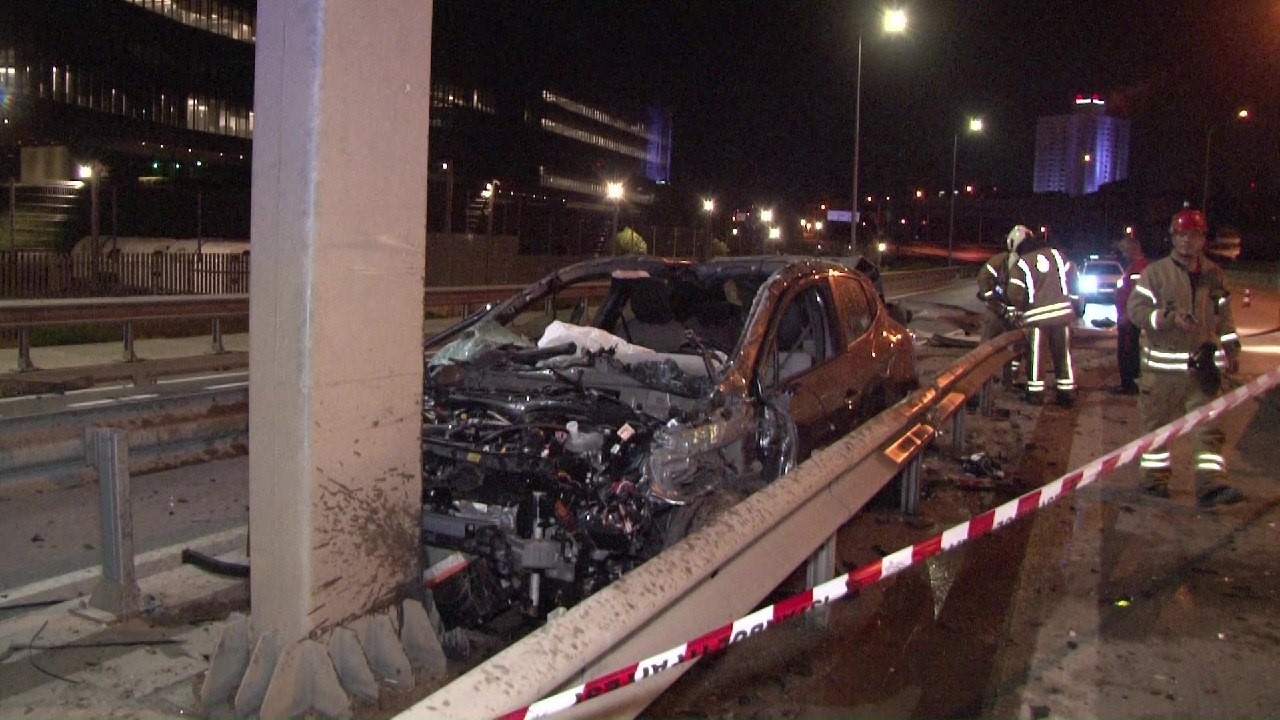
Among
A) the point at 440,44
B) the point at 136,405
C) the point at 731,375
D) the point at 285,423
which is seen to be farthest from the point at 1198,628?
the point at 440,44

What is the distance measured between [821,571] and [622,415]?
1130mm

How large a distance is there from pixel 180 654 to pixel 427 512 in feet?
3.69

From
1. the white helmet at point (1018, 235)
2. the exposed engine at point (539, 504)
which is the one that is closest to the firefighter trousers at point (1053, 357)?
the white helmet at point (1018, 235)

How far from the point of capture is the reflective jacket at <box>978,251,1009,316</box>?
11.0m

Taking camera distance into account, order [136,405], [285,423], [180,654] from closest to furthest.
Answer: [285,423]
[180,654]
[136,405]

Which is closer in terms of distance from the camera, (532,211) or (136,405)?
(136,405)

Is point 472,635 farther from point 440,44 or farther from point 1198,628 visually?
point 440,44

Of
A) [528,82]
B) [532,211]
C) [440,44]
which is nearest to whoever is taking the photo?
[532,211]

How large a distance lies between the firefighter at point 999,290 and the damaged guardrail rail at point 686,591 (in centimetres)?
597

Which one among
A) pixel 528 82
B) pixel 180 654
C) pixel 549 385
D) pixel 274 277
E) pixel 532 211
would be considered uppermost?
pixel 528 82

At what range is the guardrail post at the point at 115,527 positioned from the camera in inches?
184

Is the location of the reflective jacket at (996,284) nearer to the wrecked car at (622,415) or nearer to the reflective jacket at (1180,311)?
the reflective jacket at (1180,311)

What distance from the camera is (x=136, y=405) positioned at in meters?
6.36

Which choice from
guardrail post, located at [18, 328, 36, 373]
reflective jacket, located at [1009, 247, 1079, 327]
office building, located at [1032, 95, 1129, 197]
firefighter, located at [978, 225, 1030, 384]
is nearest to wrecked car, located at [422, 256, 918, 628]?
reflective jacket, located at [1009, 247, 1079, 327]
